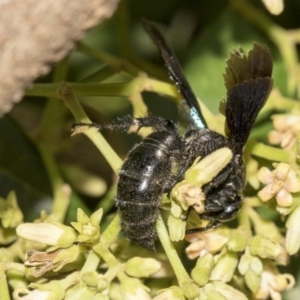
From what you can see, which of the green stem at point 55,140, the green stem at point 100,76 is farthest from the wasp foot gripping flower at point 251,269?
the green stem at point 100,76

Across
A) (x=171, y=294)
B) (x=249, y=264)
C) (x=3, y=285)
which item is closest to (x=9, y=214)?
(x=3, y=285)

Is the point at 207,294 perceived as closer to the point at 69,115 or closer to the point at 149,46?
the point at 69,115

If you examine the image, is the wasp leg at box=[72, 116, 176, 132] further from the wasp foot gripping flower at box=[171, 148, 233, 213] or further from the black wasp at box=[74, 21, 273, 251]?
the wasp foot gripping flower at box=[171, 148, 233, 213]

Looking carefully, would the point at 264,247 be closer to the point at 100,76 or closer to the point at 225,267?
the point at 225,267

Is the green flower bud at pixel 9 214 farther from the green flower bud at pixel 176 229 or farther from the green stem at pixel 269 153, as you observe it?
the green stem at pixel 269 153

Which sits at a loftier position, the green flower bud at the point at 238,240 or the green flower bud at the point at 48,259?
the green flower bud at the point at 48,259

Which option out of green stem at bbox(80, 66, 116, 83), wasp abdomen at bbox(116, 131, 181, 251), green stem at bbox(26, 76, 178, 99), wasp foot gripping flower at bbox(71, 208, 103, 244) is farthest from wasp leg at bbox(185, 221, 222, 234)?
green stem at bbox(80, 66, 116, 83)
